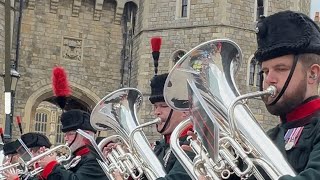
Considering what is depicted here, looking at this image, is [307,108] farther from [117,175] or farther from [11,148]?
[11,148]

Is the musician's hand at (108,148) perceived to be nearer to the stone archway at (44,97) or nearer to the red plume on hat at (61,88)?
the red plume on hat at (61,88)

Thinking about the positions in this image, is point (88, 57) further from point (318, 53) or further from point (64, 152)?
point (318, 53)

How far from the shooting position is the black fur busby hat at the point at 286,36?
10.1ft

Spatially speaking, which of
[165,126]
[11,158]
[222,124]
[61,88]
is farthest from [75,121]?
[222,124]

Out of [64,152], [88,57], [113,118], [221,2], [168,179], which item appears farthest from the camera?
[88,57]

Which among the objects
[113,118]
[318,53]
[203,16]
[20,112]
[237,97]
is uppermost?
[203,16]

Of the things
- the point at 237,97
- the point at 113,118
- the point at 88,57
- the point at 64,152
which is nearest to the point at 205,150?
the point at 237,97

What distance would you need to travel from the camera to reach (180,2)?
860 inches

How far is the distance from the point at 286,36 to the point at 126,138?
251 cm

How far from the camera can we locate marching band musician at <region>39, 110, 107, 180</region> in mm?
5895

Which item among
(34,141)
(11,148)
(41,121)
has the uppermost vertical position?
(34,141)

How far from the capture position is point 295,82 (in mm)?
A: 2986

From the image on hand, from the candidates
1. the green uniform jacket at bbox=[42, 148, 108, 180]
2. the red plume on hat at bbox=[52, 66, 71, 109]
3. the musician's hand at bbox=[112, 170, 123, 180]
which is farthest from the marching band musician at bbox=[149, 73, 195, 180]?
the red plume on hat at bbox=[52, 66, 71, 109]

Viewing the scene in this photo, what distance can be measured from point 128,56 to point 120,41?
0.66 metres
